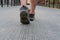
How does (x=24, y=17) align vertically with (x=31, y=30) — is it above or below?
above

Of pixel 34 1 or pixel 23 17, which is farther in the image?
pixel 34 1

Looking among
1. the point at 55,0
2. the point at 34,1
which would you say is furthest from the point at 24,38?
the point at 55,0

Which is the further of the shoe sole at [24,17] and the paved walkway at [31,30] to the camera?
the shoe sole at [24,17]

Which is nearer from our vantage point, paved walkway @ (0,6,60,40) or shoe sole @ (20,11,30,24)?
paved walkway @ (0,6,60,40)

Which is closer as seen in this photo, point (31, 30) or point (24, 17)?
point (31, 30)

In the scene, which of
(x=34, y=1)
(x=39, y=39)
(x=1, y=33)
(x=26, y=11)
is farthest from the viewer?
(x=34, y=1)

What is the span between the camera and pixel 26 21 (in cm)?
449

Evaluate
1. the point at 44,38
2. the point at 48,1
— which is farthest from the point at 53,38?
the point at 48,1

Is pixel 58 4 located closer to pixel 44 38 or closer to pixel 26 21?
pixel 26 21

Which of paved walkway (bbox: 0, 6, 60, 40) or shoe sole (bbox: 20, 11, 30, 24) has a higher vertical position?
shoe sole (bbox: 20, 11, 30, 24)

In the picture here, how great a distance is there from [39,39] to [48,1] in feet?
41.2

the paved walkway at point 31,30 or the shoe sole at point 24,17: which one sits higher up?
the shoe sole at point 24,17

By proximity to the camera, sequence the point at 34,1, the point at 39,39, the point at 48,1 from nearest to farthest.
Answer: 1. the point at 39,39
2. the point at 34,1
3. the point at 48,1

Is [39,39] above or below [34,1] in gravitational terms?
below
